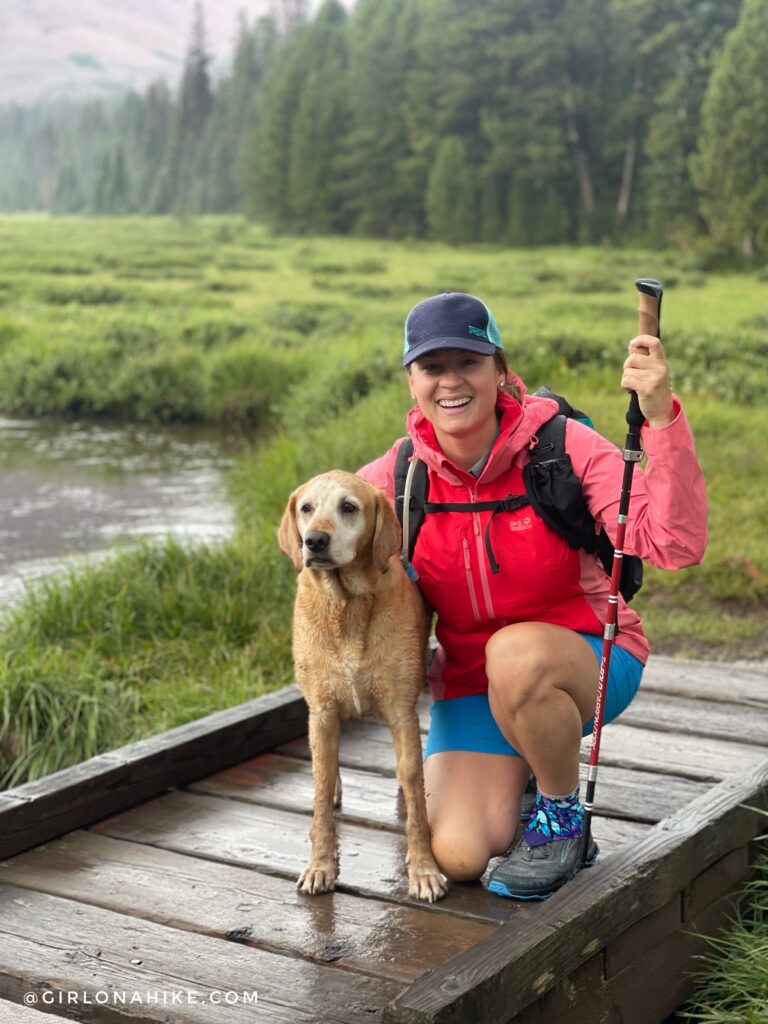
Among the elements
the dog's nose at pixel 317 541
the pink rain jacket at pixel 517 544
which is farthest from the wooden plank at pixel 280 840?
the dog's nose at pixel 317 541

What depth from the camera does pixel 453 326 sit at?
305 centimetres

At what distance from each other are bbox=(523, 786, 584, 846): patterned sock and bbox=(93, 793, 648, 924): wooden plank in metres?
0.17

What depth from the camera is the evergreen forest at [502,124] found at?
1403cm

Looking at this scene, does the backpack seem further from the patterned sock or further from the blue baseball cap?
the patterned sock

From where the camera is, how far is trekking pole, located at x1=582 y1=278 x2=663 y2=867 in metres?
2.78

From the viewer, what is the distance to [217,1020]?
250cm

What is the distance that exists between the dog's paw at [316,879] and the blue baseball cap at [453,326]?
4.11ft

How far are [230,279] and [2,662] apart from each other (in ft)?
49.4

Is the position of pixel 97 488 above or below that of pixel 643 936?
below

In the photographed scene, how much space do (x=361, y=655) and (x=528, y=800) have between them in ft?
2.54

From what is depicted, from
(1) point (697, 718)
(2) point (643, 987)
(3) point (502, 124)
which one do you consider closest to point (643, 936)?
(2) point (643, 987)

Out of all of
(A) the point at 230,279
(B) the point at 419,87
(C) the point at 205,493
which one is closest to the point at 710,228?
(B) the point at 419,87

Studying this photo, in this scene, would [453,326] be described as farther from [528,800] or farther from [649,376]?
[528,800]

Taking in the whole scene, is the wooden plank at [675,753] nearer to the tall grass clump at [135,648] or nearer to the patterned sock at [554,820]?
the patterned sock at [554,820]
